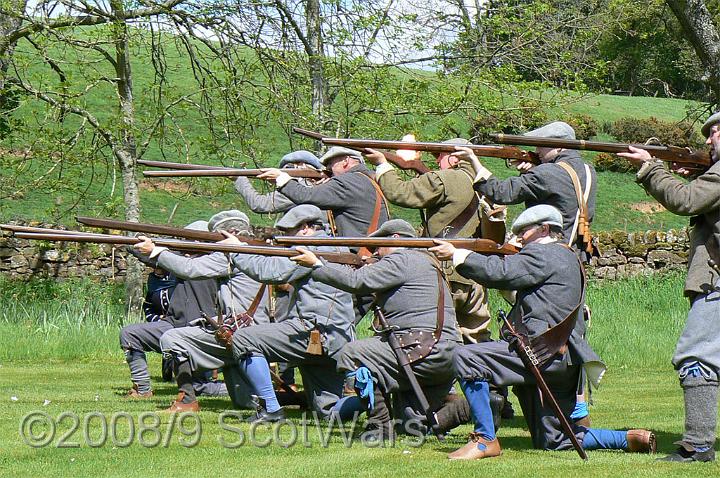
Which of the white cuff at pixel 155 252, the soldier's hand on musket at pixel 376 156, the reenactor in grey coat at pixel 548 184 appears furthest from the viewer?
the white cuff at pixel 155 252

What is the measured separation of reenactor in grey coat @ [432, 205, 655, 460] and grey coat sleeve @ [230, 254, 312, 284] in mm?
2138

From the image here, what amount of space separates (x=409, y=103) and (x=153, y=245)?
7.98 metres

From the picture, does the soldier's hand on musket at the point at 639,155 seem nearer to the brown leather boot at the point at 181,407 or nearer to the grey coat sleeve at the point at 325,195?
the grey coat sleeve at the point at 325,195

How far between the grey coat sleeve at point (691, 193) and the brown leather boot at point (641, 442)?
1.54m

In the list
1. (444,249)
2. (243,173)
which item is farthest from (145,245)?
(444,249)

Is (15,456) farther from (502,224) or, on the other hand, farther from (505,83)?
(505,83)

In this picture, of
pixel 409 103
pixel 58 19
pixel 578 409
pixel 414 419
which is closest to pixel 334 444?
pixel 414 419

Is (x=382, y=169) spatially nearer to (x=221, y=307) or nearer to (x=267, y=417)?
(x=221, y=307)

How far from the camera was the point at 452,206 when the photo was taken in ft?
31.6

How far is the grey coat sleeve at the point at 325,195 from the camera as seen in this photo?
10125 mm

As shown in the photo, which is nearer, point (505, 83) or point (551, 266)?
point (551, 266)

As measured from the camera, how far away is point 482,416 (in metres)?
7.44

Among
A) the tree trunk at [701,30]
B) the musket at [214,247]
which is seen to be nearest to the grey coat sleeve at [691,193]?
the musket at [214,247]

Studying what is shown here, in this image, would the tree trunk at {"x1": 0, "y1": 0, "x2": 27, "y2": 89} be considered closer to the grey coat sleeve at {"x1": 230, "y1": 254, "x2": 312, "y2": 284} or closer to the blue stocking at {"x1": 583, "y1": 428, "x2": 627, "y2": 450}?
the grey coat sleeve at {"x1": 230, "y1": 254, "x2": 312, "y2": 284}
